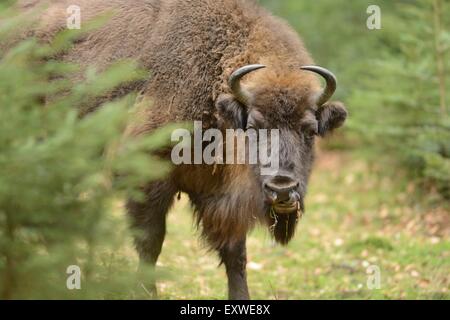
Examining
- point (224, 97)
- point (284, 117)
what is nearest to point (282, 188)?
point (284, 117)

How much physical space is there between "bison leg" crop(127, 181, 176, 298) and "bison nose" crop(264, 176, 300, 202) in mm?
1455

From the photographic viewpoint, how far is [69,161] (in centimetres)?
380

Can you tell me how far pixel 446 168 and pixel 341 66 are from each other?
7.69 meters

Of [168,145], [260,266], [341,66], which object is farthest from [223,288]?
[341,66]

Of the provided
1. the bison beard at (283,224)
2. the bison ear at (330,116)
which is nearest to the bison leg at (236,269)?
the bison beard at (283,224)

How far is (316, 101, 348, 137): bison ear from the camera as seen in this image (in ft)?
24.7

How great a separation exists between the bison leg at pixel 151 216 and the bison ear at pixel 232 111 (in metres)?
1.06

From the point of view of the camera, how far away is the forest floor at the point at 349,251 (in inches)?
352

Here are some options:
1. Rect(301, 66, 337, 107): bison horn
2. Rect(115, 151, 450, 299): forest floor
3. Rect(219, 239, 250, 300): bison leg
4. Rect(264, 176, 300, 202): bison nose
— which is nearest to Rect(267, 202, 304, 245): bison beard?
Rect(115, 151, 450, 299): forest floor

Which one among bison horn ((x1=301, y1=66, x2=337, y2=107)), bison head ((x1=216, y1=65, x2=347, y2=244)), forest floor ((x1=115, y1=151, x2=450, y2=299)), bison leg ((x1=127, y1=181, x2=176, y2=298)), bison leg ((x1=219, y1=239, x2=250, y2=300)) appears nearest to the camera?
bison head ((x1=216, y1=65, x2=347, y2=244))

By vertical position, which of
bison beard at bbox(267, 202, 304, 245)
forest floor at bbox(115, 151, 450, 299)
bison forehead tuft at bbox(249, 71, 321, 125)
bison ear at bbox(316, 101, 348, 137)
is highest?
bison forehead tuft at bbox(249, 71, 321, 125)

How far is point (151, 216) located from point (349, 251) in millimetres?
4594

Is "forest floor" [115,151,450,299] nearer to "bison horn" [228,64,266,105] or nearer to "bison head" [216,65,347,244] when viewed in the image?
"bison head" [216,65,347,244]
